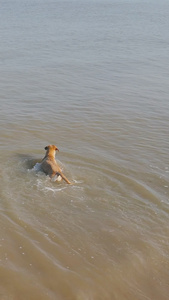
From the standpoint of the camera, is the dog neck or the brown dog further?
the dog neck

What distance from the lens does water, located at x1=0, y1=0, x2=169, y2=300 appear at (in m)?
5.97

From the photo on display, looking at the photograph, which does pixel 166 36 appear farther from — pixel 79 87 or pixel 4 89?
pixel 4 89

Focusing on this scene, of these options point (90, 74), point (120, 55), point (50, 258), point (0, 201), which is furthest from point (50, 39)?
point (50, 258)

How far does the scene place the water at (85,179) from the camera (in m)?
5.97

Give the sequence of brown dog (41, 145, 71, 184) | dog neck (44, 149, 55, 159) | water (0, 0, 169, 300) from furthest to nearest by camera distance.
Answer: dog neck (44, 149, 55, 159) < brown dog (41, 145, 71, 184) < water (0, 0, 169, 300)

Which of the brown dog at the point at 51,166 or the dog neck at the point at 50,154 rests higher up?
the dog neck at the point at 50,154

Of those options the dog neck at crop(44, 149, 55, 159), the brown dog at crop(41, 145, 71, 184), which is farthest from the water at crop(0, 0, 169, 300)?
the dog neck at crop(44, 149, 55, 159)

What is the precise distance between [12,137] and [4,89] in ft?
16.1

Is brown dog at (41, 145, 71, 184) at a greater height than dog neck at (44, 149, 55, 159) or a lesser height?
lesser

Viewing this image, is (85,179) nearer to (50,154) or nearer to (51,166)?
(51,166)

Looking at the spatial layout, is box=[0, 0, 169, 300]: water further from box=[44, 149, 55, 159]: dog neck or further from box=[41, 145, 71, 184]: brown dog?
box=[44, 149, 55, 159]: dog neck

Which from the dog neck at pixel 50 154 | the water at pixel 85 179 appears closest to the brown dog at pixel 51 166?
the dog neck at pixel 50 154

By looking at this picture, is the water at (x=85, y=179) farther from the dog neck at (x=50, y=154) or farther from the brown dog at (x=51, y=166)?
the dog neck at (x=50, y=154)

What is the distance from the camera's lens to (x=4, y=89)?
15453mm
